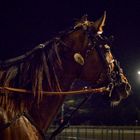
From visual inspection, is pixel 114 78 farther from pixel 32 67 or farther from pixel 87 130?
pixel 87 130

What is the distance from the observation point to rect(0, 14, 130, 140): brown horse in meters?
4.41

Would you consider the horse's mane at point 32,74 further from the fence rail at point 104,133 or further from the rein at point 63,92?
the fence rail at point 104,133

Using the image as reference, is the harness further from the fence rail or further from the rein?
the fence rail

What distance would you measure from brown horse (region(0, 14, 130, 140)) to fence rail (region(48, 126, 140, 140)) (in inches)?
402

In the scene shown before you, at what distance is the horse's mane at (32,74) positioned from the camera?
14.7 feet

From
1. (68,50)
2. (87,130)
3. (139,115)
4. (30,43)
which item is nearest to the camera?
(68,50)

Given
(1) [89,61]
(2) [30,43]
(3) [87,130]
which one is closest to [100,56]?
(1) [89,61]

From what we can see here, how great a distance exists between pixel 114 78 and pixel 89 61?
1.39ft

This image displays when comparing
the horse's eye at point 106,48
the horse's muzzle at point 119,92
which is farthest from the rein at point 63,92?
the horse's eye at point 106,48

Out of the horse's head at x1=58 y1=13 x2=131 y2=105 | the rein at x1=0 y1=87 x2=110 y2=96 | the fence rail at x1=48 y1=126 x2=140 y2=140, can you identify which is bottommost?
the fence rail at x1=48 y1=126 x2=140 y2=140

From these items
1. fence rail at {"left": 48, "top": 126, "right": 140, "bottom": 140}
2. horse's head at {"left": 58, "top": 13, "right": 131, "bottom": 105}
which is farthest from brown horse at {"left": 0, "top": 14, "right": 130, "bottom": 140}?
fence rail at {"left": 48, "top": 126, "right": 140, "bottom": 140}

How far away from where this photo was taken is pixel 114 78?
500 cm

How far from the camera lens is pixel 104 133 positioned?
16031 mm

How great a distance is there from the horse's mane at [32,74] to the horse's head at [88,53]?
141 millimetres
